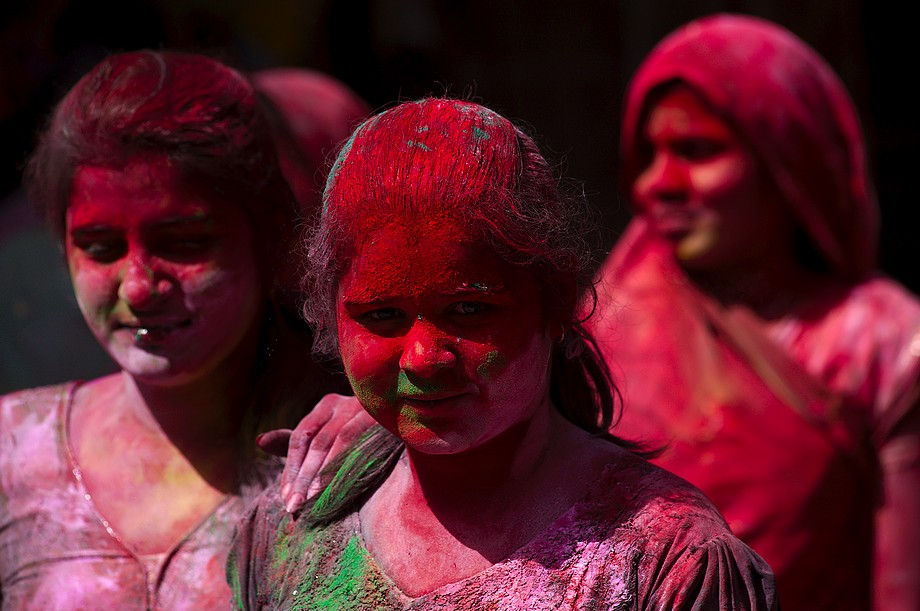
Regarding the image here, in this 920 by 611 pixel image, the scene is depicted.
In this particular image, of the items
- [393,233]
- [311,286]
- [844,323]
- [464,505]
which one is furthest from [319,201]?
[844,323]

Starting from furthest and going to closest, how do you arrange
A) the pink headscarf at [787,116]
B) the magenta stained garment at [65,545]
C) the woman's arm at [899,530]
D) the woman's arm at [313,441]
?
the pink headscarf at [787,116], the woman's arm at [899,530], the magenta stained garment at [65,545], the woman's arm at [313,441]

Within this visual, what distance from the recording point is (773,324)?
423 centimetres

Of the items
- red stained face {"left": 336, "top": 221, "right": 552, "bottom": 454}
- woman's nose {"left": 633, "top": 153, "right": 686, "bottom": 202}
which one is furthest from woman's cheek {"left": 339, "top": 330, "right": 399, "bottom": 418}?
woman's nose {"left": 633, "top": 153, "right": 686, "bottom": 202}

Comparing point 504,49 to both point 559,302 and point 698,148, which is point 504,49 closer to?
point 698,148

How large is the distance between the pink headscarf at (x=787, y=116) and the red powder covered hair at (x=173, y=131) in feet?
5.71

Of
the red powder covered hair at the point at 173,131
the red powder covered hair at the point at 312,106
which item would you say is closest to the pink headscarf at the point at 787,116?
the red powder covered hair at the point at 312,106

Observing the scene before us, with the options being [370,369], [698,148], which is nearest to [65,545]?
[370,369]

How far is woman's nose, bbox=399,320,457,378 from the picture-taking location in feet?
6.44

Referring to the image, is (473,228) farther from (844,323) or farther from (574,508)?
(844,323)

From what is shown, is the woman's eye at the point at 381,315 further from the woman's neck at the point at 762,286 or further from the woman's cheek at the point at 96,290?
the woman's neck at the point at 762,286

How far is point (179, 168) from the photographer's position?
2695mm

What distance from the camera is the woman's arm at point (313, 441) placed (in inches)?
92.4

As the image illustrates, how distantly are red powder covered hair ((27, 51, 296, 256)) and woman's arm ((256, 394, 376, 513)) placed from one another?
501 mm

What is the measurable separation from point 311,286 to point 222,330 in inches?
21.8
